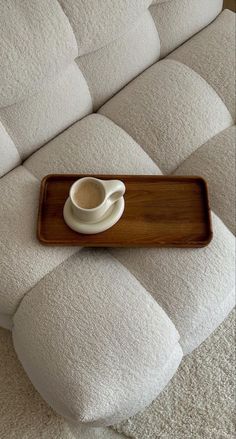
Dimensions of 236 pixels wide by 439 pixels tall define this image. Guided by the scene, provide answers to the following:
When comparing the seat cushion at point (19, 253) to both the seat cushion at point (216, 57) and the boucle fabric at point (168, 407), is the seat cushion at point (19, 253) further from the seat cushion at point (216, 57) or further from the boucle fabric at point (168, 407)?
the seat cushion at point (216, 57)

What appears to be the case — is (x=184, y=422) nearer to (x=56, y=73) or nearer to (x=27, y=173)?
(x=27, y=173)

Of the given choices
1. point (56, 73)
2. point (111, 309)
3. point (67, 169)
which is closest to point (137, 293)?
point (111, 309)

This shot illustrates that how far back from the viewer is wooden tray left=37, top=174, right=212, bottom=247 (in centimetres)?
68

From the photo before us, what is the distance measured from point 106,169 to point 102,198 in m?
0.11

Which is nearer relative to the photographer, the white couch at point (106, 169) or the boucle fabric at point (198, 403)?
the white couch at point (106, 169)


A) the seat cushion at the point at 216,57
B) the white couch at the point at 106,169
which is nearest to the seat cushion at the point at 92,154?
the white couch at the point at 106,169

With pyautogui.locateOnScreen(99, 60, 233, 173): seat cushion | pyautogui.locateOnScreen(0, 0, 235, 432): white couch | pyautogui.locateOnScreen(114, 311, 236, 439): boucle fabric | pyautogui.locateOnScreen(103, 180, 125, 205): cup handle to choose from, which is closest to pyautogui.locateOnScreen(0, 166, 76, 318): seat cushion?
pyautogui.locateOnScreen(0, 0, 235, 432): white couch

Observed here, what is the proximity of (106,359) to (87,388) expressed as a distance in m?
0.05

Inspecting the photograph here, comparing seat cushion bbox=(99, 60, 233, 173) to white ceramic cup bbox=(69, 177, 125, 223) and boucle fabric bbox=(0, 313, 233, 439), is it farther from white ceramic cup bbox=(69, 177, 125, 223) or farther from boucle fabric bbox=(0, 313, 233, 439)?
boucle fabric bbox=(0, 313, 233, 439)

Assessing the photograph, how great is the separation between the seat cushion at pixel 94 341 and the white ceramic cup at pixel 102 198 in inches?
2.9

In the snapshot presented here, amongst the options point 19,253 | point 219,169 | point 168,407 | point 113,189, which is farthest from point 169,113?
point 168,407

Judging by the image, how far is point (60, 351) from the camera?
602 millimetres

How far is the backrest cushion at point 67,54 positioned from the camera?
66cm

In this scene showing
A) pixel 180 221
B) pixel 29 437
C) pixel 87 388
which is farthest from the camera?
pixel 29 437
